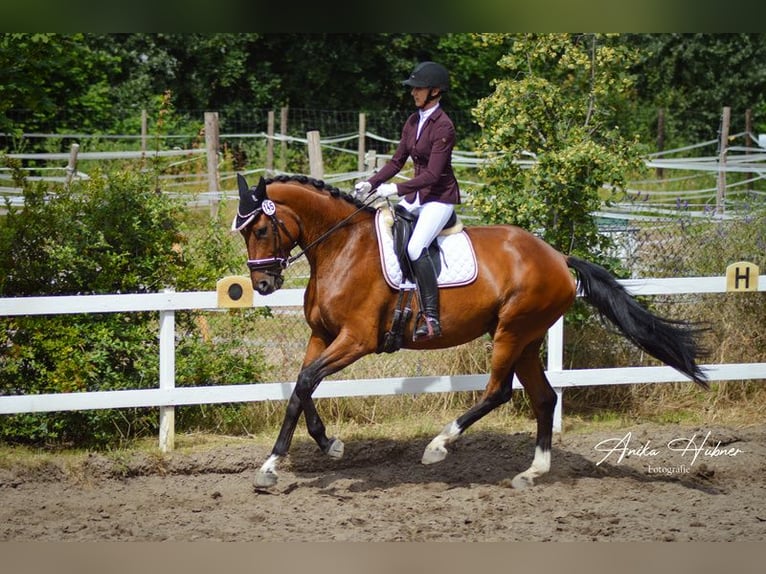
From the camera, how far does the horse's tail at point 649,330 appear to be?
720 centimetres

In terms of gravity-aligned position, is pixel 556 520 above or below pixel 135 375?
below

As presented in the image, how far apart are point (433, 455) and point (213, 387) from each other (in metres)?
1.98

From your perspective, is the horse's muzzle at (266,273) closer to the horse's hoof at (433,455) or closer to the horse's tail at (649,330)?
the horse's hoof at (433,455)

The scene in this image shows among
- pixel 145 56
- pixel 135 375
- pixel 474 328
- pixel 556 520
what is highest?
pixel 145 56

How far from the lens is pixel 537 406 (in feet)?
23.7

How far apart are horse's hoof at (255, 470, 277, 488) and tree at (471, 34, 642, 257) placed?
3.28m

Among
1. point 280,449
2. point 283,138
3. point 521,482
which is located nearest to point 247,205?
point 280,449

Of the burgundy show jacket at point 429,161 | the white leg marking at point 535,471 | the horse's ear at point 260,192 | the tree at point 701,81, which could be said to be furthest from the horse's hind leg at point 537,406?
the tree at point 701,81
